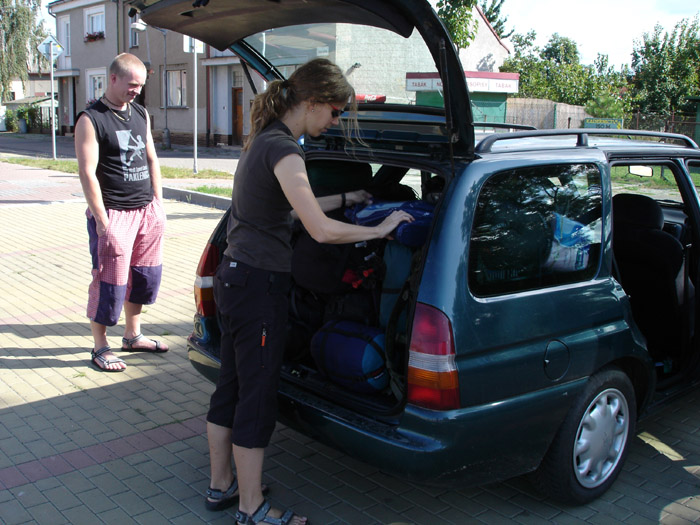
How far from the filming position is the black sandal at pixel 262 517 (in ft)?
9.17

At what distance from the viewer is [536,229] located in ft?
9.39

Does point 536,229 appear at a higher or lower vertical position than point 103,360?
higher

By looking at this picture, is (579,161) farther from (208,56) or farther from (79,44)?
(79,44)

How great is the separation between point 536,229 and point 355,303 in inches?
38.2

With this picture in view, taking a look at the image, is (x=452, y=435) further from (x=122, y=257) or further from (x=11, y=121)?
(x=11, y=121)

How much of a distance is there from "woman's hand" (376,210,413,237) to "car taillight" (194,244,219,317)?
3.80ft

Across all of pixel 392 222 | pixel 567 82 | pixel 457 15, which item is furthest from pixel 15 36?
pixel 392 222

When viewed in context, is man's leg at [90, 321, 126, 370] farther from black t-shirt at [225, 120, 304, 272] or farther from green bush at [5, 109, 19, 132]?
green bush at [5, 109, 19, 132]

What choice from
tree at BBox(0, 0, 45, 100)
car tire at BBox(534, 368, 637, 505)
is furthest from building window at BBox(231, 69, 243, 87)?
car tire at BBox(534, 368, 637, 505)

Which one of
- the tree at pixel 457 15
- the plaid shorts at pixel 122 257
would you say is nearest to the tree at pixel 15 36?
the tree at pixel 457 15

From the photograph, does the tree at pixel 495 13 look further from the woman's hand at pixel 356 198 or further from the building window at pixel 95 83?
the woman's hand at pixel 356 198

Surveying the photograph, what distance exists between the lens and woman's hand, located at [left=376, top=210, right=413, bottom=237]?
9.12 ft

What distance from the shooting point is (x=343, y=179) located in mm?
3797

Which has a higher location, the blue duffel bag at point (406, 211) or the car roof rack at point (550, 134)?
the car roof rack at point (550, 134)
